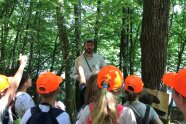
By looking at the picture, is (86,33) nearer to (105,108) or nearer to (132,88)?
(132,88)

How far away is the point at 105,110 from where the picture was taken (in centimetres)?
263

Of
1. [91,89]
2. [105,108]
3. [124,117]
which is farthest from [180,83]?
[91,89]

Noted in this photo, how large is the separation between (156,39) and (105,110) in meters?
3.75

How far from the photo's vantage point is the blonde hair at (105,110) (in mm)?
2598

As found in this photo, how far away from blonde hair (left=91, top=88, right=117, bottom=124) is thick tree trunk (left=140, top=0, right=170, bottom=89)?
3.55 m

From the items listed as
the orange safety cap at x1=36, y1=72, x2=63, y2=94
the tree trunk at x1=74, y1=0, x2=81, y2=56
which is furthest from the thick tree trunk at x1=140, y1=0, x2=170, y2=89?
the tree trunk at x1=74, y1=0, x2=81, y2=56

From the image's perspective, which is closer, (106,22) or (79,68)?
(79,68)

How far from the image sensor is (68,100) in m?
11.4

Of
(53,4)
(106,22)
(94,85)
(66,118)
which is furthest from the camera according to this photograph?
(106,22)

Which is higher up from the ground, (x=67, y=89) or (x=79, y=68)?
(x=79, y=68)

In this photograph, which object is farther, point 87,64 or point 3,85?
point 87,64

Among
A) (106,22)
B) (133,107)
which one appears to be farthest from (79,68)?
(106,22)

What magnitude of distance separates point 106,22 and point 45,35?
3427 mm

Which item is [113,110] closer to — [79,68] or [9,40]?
[79,68]
